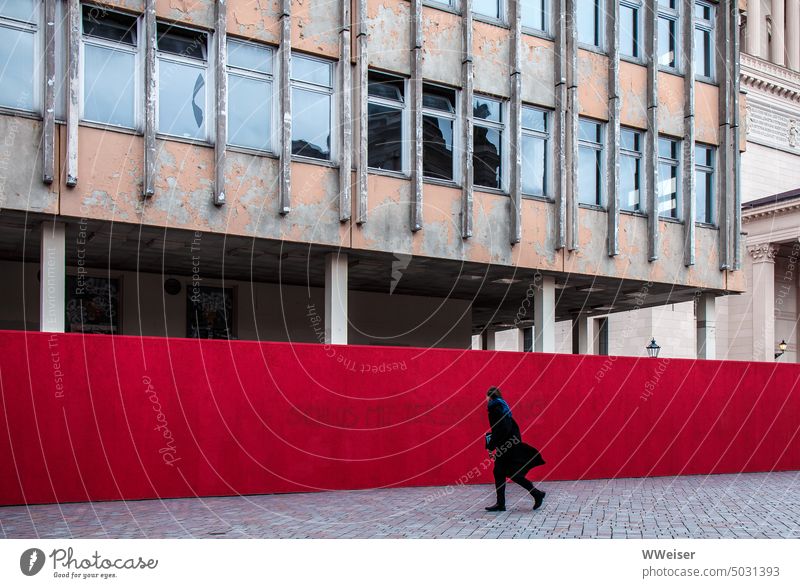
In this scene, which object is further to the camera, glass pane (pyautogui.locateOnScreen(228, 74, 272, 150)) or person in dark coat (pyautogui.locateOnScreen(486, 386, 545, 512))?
glass pane (pyautogui.locateOnScreen(228, 74, 272, 150))

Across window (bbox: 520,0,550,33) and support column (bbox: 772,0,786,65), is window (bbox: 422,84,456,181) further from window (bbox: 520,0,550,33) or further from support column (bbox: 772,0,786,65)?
support column (bbox: 772,0,786,65)

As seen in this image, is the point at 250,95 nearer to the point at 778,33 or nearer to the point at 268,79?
the point at 268,79

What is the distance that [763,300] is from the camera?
1927 inches

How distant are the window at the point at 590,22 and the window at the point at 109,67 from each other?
11.3 meters

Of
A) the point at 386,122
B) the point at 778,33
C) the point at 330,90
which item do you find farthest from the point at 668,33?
the point at 778,33

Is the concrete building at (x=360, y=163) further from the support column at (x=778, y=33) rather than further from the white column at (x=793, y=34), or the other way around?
the support column at (x=778, y=33)

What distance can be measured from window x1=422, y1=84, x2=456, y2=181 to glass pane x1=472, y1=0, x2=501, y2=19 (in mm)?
2108

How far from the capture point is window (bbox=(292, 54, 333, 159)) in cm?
1969

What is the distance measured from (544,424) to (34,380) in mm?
10122

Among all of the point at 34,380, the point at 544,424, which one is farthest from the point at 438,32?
the point at 34,380

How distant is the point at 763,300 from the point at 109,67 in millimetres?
39165

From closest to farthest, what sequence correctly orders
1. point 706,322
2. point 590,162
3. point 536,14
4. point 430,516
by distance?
point 430,516 < point 536,14 < point 590,162 < point 706,322

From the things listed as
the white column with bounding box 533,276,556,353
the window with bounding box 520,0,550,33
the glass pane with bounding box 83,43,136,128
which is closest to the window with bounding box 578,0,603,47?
the window with bounding box 520,0,550,33

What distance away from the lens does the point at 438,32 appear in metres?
21.4
